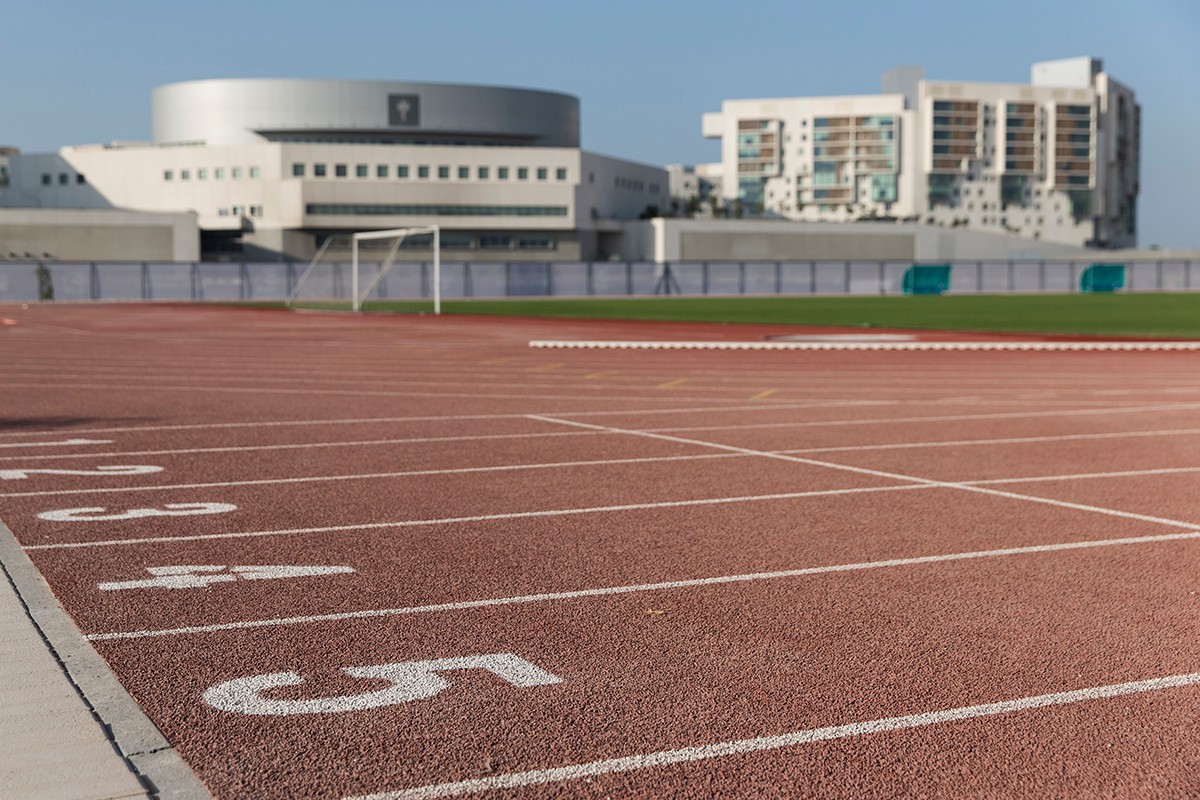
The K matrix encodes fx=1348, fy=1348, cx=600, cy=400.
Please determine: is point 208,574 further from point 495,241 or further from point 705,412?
point 495,241

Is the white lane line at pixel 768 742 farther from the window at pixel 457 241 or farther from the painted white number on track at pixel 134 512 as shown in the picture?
the window at pixel 457 241

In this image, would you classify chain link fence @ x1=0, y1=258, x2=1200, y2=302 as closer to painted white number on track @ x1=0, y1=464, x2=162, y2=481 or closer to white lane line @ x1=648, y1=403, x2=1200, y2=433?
white lane line @ x1=648, y1=403, x2=1200, y2=433

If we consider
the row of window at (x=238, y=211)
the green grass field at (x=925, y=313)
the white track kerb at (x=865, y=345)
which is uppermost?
the row of window at (x=238, y=211)

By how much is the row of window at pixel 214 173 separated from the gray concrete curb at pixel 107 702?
10709 centimetres

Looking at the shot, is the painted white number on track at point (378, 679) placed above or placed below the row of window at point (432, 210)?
below

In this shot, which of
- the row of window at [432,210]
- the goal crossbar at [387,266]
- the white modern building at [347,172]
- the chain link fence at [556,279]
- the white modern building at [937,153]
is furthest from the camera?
the white modern building at [937,153]

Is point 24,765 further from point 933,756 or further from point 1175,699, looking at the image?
point 1175,699

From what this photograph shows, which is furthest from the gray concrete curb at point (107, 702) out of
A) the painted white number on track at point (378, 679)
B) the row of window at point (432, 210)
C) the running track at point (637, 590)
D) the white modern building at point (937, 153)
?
the white modern building at point (937, 153)

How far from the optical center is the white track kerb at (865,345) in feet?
86.7

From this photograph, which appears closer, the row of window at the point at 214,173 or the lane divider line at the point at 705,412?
the lane divider line at the point at 705,412

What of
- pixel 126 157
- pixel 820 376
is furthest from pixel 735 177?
pixel 820 376

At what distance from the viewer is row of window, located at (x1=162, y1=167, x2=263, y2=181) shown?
109250 millimetres

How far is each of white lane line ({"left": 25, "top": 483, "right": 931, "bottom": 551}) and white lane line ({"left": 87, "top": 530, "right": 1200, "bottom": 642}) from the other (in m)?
0.94

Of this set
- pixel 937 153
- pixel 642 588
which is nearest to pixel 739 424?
pixel 642 588
